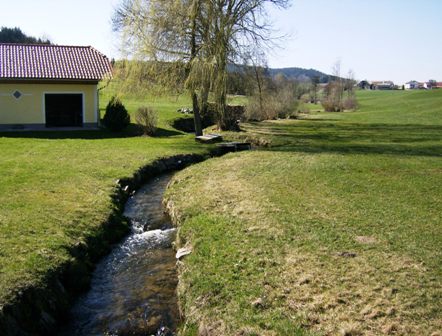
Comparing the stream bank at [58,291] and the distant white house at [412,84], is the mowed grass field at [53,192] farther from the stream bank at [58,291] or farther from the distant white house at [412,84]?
the distant white house at [412,84]

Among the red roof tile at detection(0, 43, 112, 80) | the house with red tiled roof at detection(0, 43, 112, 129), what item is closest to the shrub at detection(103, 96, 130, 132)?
the house with red tiled roof at detection(0, 43, 112, 129)

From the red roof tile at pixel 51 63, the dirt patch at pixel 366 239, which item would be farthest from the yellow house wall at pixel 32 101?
the dirt patch at pixel 366 239

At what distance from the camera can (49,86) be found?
2688 cm

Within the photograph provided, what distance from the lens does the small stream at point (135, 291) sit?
666cm

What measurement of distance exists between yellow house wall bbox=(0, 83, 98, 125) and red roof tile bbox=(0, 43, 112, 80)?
0.85m

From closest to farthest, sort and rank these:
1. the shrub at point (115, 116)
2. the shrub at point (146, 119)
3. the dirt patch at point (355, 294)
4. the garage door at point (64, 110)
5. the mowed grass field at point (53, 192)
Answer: the dirt patch at point (355, 294) < the mowed grass field at point (53, 192) < the shrub at point (146, 119) < the shrub at point (115, 116) < the garage door at point (64, 110)

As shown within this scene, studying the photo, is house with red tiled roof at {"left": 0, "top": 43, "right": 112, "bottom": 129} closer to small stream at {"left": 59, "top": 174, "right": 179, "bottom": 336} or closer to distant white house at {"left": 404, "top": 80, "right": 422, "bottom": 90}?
small stream at {"left": 59, "top": 174, "right": 179, "bottom": 336}

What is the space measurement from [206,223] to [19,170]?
24.0 feet

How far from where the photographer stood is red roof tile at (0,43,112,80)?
26000 millimetres

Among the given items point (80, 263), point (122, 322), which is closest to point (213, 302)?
point (122, 322)

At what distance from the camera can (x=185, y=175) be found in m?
15.3

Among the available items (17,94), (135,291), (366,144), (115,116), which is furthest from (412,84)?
(135,291)

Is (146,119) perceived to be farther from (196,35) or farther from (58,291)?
(58,291)

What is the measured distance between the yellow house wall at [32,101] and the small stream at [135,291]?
17990mm
